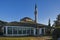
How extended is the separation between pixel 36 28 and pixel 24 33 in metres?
4.69

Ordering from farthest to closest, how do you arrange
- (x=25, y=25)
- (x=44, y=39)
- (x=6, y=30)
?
(x=25, y=25), (x=6, y=30), (x=44, y=39)

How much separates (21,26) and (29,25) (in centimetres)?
283

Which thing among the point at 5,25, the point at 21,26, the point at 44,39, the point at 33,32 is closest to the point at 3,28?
the point at 5,25

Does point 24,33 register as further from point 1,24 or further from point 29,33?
point 1,24

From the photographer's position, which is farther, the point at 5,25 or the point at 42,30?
the point at 42,30

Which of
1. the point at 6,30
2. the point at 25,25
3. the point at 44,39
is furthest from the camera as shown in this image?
the point at 25,25

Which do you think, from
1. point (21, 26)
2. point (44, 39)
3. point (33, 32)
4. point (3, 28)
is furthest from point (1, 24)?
point (44, 39)

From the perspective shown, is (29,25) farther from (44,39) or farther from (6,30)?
(44,39)

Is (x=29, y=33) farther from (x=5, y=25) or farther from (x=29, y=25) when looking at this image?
(x=5, y=25)

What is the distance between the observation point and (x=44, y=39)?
41094 millimetres

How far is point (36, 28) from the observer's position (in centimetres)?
5606

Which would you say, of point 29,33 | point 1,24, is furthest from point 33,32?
point 1,24

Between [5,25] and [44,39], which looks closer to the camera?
[44,39]

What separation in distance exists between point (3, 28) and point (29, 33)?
7.71 m
